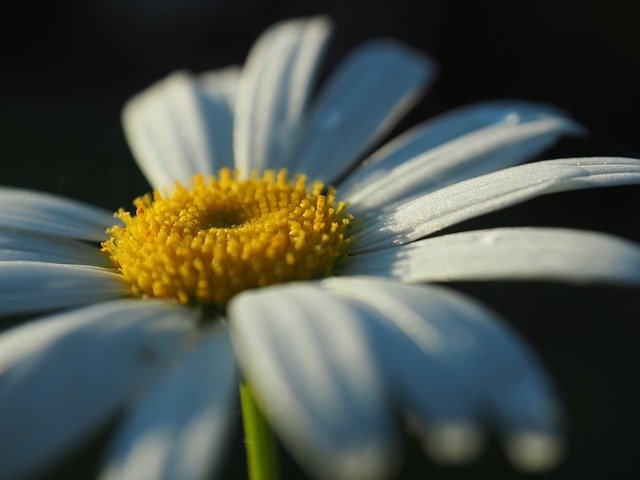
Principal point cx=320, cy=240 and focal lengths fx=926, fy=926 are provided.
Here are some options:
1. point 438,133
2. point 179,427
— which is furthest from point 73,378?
point 438,133

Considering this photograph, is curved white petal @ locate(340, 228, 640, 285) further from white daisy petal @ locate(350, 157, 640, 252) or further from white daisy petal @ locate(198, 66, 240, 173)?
white daisy petal @ locate(198, 66, 240, 173)

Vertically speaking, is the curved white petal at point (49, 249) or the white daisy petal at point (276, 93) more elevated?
the white daisy petal at point (276, 93)

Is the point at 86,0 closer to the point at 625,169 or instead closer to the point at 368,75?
the point at 368,75

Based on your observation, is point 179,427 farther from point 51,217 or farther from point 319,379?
point 51,217

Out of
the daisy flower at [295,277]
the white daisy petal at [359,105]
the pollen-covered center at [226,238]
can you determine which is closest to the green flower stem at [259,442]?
the daisy flower at [295,277]

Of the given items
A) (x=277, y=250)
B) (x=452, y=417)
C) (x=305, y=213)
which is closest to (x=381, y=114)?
(x=305, y=213)

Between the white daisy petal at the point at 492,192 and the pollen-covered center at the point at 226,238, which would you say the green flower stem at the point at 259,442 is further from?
the white daisy petal at the point at 492,192
